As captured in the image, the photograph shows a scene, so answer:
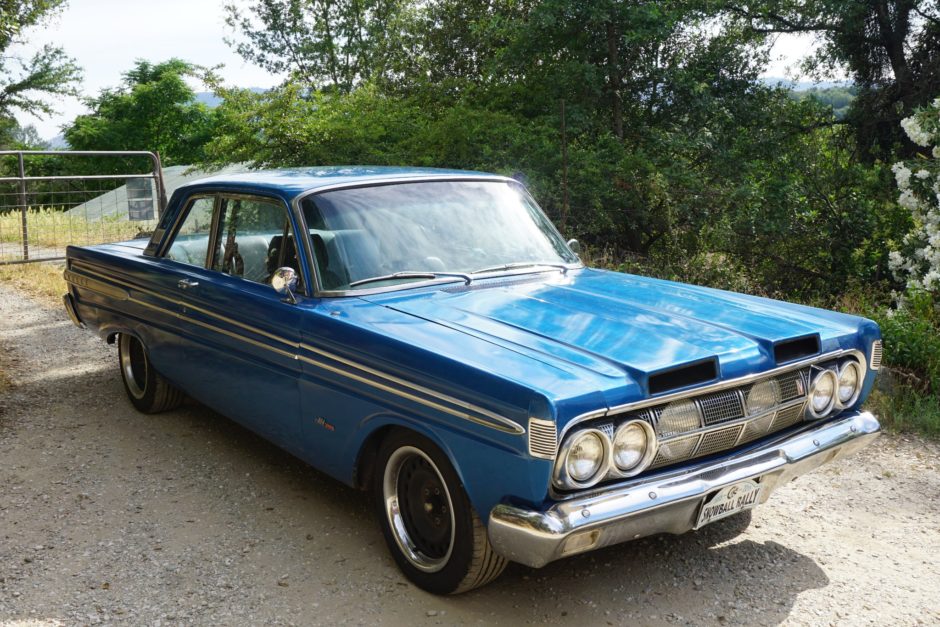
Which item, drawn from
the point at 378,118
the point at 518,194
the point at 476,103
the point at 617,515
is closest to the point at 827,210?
the point at 476,103

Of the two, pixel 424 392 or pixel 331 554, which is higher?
pixel 424 392

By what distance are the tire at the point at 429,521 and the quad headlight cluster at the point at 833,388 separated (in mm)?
1487

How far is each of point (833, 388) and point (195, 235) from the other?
143 inches

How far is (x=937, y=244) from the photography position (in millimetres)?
8016

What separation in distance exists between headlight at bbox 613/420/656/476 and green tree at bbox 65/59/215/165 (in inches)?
1682

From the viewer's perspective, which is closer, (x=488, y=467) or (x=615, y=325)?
(x=488, y=467)

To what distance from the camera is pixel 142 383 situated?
19.8 ft

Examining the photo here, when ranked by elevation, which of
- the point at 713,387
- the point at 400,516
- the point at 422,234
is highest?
the point at 422,234

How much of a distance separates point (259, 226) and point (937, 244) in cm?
629

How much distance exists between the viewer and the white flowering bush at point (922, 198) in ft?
27.2

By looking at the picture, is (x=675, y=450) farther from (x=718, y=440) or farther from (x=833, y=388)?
(x=833, y=388)

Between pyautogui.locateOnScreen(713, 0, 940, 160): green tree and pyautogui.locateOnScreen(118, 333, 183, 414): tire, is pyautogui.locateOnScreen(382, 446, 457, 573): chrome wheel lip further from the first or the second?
pyautogui.locateOnScreen(713, 0, 940, 160): green tree

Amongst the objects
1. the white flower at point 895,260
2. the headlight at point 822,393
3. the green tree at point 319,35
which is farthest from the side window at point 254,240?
the green tree at point 319,35

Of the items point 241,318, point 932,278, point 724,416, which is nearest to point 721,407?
point 724,416
